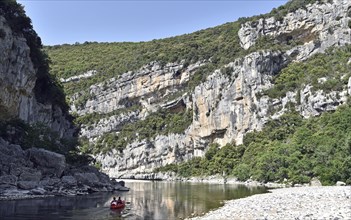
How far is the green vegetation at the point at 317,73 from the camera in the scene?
89.8 metres

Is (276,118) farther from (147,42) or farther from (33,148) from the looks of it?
(147,42)

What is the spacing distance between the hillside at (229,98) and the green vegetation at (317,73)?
32 cm

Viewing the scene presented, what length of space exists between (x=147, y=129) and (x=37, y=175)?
9870 cm

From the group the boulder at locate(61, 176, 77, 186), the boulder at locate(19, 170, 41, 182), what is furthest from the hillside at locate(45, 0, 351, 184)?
the boulder at locate(19, 170, 41, 182)

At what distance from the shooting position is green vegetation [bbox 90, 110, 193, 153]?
140750 millimetres

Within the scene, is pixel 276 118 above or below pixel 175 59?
below

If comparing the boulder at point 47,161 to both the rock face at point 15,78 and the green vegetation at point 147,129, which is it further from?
the green vegetation at point 147,129

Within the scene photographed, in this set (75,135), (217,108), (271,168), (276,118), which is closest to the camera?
(271,168)

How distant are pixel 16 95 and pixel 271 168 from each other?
45905mm

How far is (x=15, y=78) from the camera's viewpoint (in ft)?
174

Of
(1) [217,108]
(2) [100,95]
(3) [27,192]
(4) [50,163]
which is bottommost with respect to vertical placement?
(3) [27,192]

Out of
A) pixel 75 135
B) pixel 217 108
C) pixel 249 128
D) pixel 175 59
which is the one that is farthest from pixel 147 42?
pixel 75 135

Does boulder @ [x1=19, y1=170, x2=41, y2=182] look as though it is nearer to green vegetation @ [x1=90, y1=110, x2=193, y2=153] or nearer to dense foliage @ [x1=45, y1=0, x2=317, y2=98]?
green vegetation @ [x1=90, y1=110, x2=193, y2=153]

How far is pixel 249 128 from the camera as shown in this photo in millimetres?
112000
